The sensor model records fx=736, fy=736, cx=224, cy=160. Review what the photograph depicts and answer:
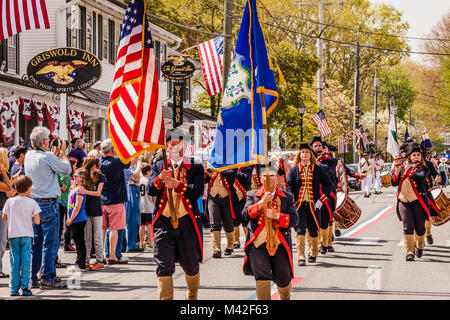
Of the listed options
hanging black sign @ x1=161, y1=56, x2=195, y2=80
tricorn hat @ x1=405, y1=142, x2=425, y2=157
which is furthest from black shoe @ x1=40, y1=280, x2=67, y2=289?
hanging black sign @ x1=161, y1=56, x2=195, y2=80

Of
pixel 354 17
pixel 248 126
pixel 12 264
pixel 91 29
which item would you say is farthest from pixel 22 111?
pixel 354 17

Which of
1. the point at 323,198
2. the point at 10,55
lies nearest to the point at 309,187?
the point at 323,198

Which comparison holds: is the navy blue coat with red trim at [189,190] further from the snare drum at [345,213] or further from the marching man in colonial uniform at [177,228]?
the snare drum at [345,213]

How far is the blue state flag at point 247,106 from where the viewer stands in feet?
26.6

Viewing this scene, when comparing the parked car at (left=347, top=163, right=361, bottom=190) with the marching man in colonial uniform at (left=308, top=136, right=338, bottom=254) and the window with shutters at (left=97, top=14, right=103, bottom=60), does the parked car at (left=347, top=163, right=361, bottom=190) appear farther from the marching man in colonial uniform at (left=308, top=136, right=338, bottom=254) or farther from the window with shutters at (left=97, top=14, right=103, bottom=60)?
the marching man in colonial uniform at (left=308, top=136, right=338, bottom=254)

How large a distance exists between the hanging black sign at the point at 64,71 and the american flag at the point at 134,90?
7.94 m

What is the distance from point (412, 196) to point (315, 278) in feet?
9.84

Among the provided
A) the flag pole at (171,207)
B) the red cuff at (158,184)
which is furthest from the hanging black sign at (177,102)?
the flag pole at (171,207)

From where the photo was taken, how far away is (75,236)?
11.3 m

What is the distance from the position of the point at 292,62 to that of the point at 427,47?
99.1 ft

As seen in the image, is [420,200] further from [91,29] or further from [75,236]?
[91,29]

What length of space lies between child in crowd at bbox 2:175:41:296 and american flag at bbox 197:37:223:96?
13.8 metres

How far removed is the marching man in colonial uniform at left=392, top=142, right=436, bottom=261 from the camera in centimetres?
1270
